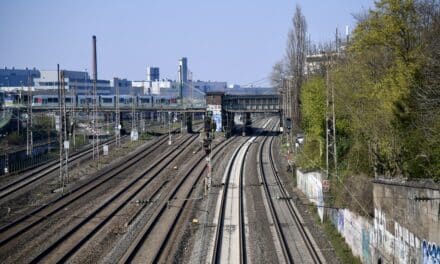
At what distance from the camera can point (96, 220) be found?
2362 centimetres

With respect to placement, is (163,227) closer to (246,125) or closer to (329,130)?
(329,130)

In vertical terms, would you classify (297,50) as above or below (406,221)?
above

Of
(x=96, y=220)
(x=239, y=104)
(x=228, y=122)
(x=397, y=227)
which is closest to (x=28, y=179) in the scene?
(x=96, y=220)

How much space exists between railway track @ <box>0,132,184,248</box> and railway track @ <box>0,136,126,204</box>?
10.2 ft

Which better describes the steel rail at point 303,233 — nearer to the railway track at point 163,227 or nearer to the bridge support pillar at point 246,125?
the railway track at point 163,227

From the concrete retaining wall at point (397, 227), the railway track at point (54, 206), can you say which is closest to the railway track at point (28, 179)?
the railway track at point (54, 206)

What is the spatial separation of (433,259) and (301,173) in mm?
19449

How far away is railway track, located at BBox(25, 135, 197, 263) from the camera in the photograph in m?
18.3

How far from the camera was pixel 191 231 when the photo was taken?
21906mm

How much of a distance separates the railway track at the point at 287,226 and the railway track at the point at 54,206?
9.67 meters

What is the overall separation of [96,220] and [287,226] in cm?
788

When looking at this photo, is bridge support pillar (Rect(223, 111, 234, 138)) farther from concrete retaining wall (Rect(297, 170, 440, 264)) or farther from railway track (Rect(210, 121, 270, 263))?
concrete retaining wall (Rect(297, 170, 440, 264))

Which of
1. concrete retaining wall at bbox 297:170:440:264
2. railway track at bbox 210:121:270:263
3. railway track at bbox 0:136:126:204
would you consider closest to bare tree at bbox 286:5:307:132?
railway track at bbox 210:121:270:263

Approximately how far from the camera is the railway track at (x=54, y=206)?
21.5 meters
